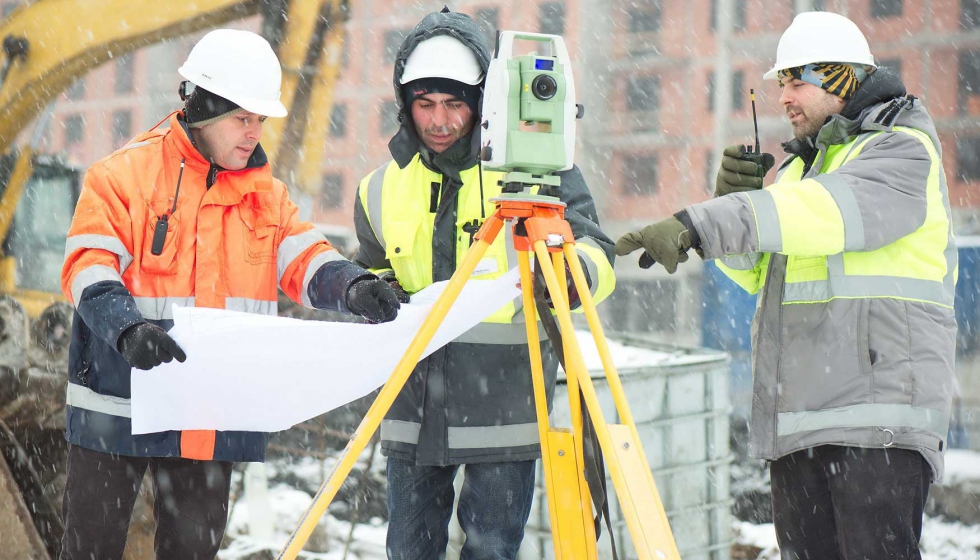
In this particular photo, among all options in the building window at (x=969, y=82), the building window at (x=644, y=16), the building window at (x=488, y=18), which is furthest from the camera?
the building window at (x=644, y=16)

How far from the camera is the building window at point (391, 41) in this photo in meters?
12.8

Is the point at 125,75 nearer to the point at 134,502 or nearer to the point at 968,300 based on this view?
the point at 968,300

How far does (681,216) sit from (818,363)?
54cm

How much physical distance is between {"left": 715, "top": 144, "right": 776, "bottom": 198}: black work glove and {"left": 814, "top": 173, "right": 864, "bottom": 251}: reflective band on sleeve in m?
0.34

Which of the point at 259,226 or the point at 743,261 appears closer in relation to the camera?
the point at 259,226

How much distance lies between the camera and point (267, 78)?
2.29 meters

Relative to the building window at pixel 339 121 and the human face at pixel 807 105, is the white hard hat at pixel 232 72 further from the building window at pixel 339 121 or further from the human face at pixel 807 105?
the building window at pixel 339 121

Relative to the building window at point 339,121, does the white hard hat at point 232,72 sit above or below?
below

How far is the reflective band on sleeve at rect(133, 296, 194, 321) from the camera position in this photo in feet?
7.06

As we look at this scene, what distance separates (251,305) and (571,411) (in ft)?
3.04

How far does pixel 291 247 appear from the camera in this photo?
93.7 inches

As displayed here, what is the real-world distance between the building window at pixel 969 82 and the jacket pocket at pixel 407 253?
1161 cm

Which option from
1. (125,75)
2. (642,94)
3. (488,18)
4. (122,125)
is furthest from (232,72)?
(642,94)

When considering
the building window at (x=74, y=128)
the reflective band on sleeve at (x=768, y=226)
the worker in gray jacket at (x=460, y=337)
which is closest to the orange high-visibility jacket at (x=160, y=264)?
the worker in gray jacket at (x=460, y=337)
